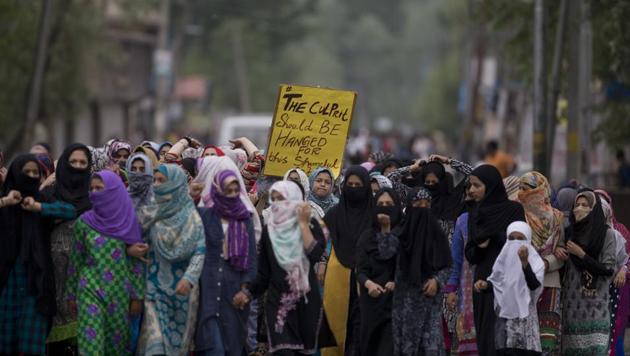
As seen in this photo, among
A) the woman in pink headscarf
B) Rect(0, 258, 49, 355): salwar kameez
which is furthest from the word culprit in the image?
Rect(0, 258, 49, 355): salwar kameez

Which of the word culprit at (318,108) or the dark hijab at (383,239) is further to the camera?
the word culprit at (318,108)

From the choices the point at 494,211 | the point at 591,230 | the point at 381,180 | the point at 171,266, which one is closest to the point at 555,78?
the point at 381,180

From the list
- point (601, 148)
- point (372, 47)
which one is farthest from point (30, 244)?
point (372, 47)

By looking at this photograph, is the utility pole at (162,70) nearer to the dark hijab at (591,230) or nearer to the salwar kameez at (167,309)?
the dark hijab at (591,230)

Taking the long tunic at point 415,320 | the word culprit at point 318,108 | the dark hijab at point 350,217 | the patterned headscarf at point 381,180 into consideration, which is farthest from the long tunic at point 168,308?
the word culprit at point 318,108

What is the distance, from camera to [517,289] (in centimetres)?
1078

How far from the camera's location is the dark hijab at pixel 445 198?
1209 cm

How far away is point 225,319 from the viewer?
1068 centimetres

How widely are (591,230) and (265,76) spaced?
6123 centimetres

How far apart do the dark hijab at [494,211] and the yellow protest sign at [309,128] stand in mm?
2975

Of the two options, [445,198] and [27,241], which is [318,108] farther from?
[27,241]

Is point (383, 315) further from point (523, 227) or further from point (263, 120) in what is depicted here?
→ point (263, 120)

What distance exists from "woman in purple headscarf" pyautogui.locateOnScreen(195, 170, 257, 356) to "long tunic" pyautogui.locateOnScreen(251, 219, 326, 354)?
0.42 ft

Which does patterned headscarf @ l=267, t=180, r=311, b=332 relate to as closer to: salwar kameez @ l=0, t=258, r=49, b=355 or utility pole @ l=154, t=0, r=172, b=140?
salwar kameez @ l=0, t=258, r=49, b=355
